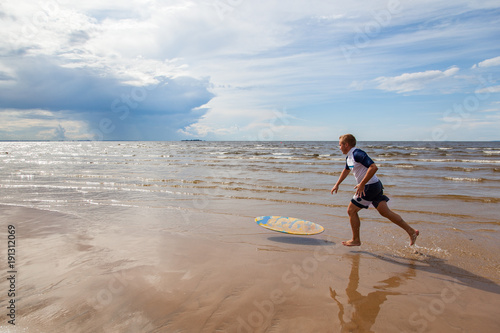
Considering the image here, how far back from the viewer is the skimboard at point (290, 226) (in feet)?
19.9

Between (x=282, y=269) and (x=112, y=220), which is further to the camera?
(x=112, y=220)

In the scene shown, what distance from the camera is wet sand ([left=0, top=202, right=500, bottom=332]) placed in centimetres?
315

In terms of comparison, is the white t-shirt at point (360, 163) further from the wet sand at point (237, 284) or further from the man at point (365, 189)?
the wet sand at point (237, 284)

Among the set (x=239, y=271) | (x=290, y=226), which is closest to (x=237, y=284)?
(x=239, y=271)

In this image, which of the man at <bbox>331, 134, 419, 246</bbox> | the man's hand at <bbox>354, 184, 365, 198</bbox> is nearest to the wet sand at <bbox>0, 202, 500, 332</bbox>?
the man at <bbox>331, 134, 419, 246</bbox>

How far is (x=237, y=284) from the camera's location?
3967 millimetres

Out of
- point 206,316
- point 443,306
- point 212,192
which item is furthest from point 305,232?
point 212,192

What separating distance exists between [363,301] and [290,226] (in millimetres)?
2843

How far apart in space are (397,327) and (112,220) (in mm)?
6737

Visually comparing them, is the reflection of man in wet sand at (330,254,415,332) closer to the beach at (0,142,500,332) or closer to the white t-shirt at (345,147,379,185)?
the beach at (0,142,500,332)

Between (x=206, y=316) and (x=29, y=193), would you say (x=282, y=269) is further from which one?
(x=29, y=193)

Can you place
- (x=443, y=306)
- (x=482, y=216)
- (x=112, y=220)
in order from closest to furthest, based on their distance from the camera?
(x=443, y=306)
(x=112, y=220)
(x=482, y=216)

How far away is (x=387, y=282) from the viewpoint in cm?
414

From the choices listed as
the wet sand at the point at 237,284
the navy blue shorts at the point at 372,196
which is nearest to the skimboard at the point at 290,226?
the wet sand at the point at 237,284
